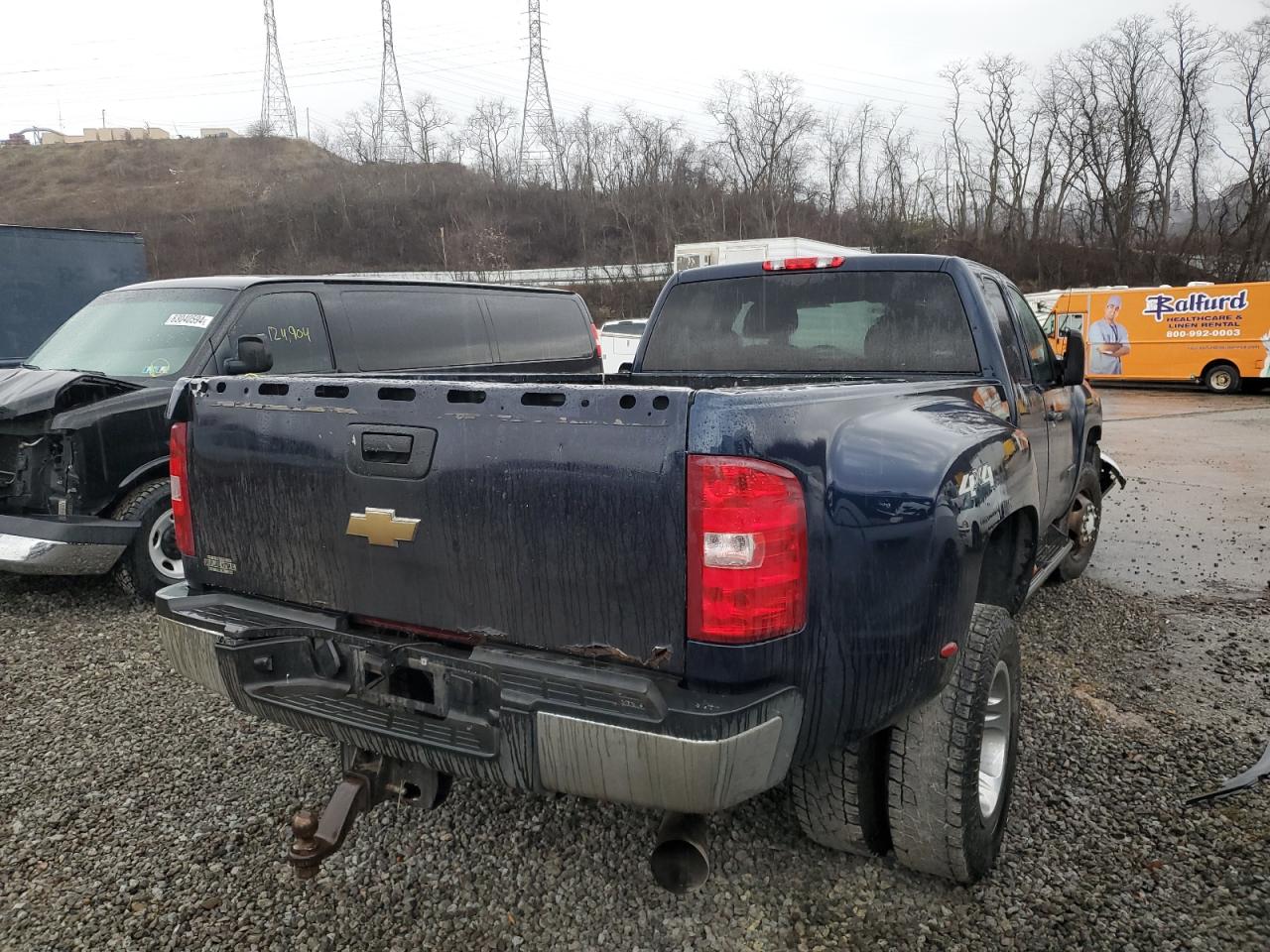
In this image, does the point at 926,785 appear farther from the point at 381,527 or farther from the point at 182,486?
the point at 182,486

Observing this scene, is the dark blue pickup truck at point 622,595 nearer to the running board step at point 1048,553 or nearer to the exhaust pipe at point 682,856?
the exhaust pipe at point 682,856

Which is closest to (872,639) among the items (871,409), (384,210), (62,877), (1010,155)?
(871,409)

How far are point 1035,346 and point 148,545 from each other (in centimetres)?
501

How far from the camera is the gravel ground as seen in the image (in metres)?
2.39

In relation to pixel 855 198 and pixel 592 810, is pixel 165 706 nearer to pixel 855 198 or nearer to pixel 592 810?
pixel 592 810

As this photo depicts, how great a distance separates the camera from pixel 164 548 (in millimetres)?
5102

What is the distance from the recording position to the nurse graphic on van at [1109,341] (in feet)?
75.6

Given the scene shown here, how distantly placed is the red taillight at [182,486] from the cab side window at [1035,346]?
3578mm

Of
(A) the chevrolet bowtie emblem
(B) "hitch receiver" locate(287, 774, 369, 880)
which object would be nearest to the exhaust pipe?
(B) "hitch receiver" locate(287, 774, 369, 880)

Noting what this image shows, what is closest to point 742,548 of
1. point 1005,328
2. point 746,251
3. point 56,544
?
point 1005,328

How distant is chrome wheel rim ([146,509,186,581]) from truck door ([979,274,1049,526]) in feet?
15.0

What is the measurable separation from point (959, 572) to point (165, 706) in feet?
11.3

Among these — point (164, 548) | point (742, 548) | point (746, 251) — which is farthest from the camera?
point (746, 251)

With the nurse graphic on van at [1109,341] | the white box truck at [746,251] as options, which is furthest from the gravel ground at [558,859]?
the white box truck at [746,251]
